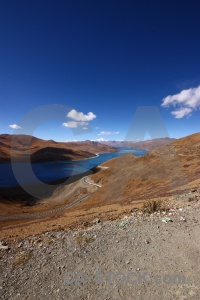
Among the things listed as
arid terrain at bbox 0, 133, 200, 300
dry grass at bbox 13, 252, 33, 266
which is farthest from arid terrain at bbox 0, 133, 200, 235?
dry grass at bbox 13, 252, 33, 266

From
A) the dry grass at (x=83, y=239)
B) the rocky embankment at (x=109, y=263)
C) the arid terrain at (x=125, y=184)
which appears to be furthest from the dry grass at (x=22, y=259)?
the arid terrain at (x=125, y=184)

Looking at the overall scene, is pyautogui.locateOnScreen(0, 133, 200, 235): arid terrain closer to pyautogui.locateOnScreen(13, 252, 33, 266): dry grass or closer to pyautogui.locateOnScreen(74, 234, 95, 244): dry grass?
pyautogui.locateOnScreen(74, 234, 95, 244): dry grass

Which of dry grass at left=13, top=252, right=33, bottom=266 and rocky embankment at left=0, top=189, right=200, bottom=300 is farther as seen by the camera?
dry grass at left=13, top=252, right=33, bottom=266

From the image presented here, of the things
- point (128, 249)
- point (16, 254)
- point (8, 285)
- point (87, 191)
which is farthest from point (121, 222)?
point (87, 191)

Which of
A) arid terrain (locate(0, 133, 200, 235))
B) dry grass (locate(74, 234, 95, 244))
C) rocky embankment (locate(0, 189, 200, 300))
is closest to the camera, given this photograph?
rocky embankment (locate(0, 189, 200, 300))

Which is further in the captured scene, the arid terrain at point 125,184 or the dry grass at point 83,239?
the arid terrain at point 125,184

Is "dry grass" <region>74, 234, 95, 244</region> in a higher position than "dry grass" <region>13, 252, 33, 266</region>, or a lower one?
higher

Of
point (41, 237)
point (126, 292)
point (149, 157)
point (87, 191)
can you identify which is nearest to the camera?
point (126, 292)

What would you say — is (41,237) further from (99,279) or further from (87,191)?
(87,191)

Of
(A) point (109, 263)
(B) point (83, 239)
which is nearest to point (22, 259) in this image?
(B) point (83, 239)

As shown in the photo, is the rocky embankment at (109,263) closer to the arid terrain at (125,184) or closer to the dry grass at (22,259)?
the dry grass at (22,259)

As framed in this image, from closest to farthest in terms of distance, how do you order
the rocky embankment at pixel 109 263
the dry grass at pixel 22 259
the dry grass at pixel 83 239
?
the rocky embankment at pixel 109 263, the dry grass at pixel 22 259, the dry grass at pixel 83 239
